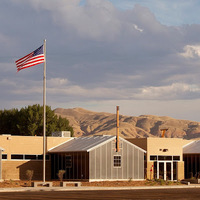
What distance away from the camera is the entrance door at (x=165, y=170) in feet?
189

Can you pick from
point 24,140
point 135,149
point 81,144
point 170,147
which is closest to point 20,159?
point 24,140

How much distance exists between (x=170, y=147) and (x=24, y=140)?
15969mm

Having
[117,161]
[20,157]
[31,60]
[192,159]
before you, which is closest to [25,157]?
[20,157]

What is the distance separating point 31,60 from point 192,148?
2572cm

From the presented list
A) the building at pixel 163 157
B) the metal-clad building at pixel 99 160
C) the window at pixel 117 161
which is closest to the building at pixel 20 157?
the metal-clad building at pixel 99 160

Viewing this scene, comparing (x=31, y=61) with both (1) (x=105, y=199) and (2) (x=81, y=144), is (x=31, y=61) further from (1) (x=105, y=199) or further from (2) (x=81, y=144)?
(1) (x=105, y=199)

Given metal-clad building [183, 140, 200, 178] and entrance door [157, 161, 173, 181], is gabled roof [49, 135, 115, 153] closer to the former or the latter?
entrance door [157, 161, 173, 181]

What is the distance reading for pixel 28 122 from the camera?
80625 millimetres

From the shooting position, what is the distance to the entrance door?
189 ft

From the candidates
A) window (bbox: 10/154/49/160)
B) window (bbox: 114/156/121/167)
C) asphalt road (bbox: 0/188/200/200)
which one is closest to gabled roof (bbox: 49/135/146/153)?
window (bbox: 10/154/49/160)

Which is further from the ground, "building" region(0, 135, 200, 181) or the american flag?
the american flag

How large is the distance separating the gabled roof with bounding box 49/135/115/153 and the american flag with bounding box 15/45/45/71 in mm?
10416

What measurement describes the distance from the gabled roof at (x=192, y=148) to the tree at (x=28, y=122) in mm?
24804

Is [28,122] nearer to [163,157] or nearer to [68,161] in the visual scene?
[68,161]
